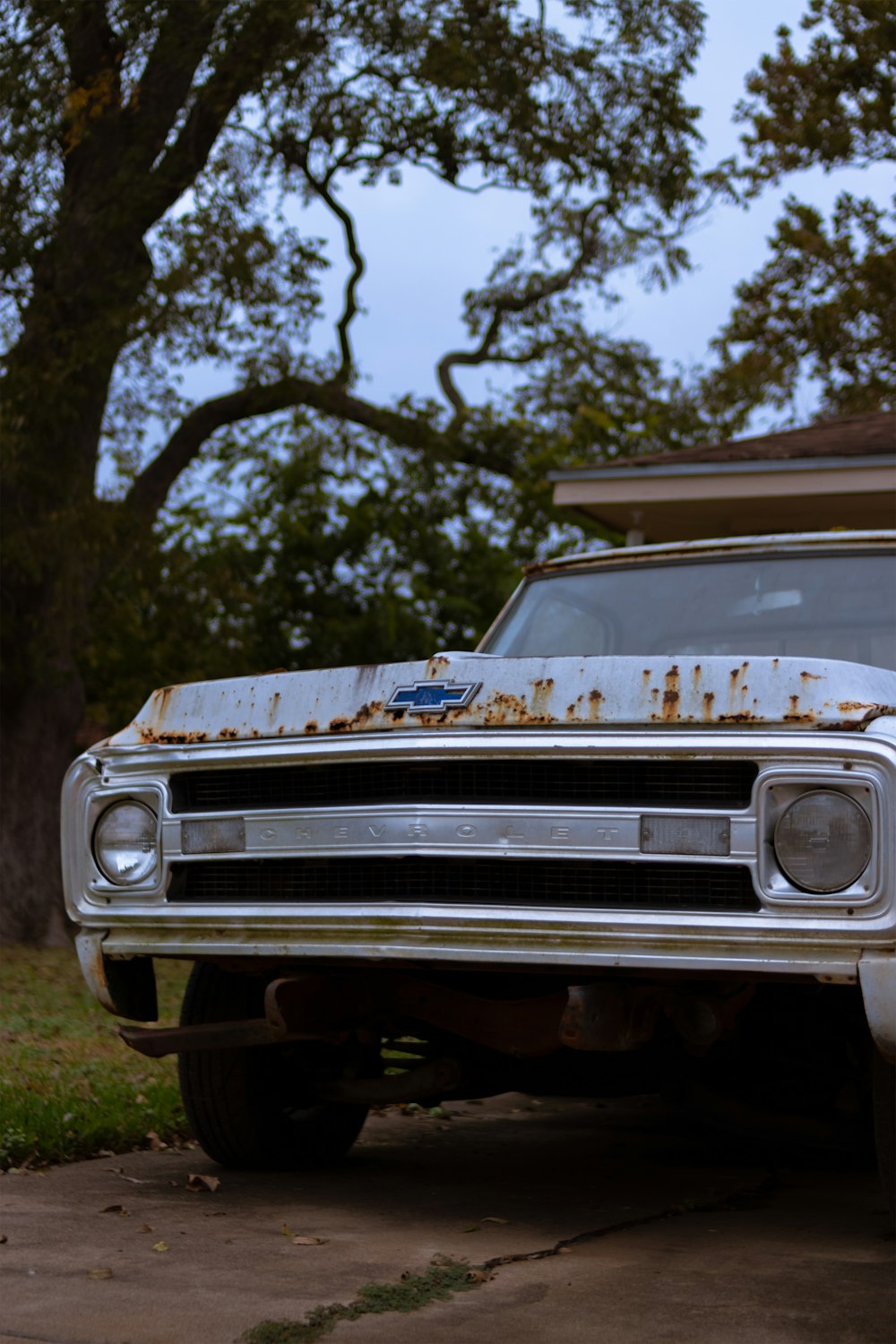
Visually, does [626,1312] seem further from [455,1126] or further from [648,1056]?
[455,1126]

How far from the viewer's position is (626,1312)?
3.24 metres

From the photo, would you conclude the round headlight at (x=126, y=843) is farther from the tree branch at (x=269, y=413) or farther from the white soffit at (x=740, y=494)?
the tree branch at (x=269, y=413)

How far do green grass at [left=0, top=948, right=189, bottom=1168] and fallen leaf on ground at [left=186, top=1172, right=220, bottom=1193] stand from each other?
0.56m

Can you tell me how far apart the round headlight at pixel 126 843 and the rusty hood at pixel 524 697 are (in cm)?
18

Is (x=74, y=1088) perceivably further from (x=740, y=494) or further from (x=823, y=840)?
(x=740, y=494)

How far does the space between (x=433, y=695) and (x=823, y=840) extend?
0.96 m

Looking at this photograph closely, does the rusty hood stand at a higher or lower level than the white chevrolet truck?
higher

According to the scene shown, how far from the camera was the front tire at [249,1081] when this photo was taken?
4.46 meters

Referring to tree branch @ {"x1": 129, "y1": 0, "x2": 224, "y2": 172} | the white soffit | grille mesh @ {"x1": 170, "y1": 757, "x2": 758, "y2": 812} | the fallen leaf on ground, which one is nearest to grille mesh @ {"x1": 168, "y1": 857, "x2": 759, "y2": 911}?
grille mesh @ {"x1": 170, "y1": 757, "x2": 758, "y2": 812}

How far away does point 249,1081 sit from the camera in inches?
176

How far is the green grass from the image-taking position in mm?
4836

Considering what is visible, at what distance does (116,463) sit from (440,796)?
12699mm


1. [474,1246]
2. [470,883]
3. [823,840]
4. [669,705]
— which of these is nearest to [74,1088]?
[474,1246]

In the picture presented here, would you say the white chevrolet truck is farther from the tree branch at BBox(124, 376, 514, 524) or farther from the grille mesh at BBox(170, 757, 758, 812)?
the tree branch at BBox(124, 376, 514, 524)
